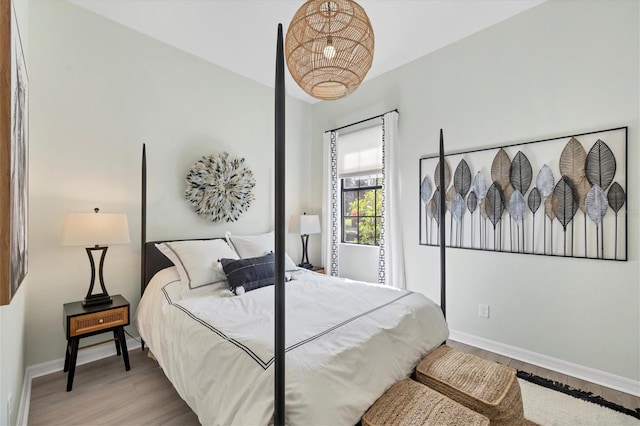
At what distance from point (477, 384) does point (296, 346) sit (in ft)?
3.13

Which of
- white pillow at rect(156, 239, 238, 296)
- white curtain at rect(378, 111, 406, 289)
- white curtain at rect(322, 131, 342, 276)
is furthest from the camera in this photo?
white curtain at rect(322, 131, 342, 276)

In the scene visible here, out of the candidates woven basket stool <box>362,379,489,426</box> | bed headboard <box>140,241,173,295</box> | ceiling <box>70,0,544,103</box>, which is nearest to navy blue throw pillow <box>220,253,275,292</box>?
bed headboard <box>140,241,173,295</box>

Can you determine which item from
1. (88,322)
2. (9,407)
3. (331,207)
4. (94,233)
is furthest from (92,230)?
(331,207)

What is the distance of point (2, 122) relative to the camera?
0.82 metres

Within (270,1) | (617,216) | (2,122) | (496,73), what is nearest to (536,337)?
(617,216)

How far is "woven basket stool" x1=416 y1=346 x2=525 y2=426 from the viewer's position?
1.36 metres

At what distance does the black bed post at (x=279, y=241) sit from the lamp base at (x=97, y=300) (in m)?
2.08

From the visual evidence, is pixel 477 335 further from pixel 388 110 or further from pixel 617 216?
pixel 388 110

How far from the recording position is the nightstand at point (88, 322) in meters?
2.11

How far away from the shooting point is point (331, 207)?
412 cm

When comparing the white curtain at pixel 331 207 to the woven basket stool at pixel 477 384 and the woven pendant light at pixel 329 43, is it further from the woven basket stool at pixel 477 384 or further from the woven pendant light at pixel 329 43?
the woven basket stool at pixel 477 384

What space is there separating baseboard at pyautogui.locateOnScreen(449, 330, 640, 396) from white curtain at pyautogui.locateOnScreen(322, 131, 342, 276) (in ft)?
5.75

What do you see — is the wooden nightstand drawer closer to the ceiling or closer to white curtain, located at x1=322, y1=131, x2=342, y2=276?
white curtain, located at x1=322, y1=131, x2=342, y2=276

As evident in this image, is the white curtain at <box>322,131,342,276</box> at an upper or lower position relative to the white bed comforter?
upper
